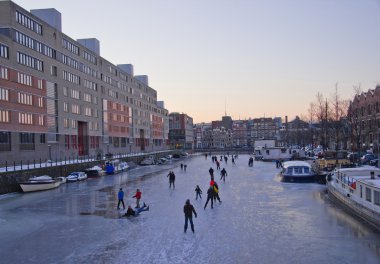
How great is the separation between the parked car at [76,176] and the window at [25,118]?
1018 centimetres

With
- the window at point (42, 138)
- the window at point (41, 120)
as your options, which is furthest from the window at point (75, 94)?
the window at point (42, 138)

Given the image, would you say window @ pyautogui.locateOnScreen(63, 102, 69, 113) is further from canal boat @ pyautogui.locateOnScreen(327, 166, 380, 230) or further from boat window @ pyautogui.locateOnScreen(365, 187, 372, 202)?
boat window @ pyautogui.locateOnScreen(365, 187, 372, 202)

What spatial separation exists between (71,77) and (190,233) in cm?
6222

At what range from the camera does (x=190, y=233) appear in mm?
21531

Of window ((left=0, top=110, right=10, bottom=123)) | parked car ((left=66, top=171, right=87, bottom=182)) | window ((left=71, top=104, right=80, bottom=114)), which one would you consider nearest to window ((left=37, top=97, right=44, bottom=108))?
window ((left=0, top=110, right=10, bottom=123))

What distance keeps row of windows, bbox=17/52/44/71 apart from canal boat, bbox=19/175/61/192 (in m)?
19.6

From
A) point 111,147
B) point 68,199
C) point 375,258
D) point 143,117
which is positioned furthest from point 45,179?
point 143,117

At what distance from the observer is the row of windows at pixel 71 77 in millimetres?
74175

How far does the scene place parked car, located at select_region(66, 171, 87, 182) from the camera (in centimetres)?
5506

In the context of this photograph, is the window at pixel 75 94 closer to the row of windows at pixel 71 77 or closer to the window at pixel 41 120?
the row of windows at pixel 71 77

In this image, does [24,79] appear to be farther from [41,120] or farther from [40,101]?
[41,120]

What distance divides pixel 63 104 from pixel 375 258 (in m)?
64.7

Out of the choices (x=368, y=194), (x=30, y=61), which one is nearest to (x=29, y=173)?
(x=30, y=61)

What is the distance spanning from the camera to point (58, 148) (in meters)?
69.6
